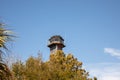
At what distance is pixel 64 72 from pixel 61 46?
35126 millimetres

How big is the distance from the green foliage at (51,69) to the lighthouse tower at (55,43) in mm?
26900

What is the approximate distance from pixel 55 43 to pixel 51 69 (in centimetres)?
3818

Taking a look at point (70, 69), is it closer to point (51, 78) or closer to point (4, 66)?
point (51, 78)

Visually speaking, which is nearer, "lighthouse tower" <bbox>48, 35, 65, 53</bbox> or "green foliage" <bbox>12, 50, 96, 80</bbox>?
"green foliage" <bbox>12, 50, 96, 80</bbox>

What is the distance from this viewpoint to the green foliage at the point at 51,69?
37188mm

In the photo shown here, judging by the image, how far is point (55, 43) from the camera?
79000mm

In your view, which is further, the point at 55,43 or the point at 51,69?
the point at 55,43

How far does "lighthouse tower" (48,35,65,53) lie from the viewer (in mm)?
77387

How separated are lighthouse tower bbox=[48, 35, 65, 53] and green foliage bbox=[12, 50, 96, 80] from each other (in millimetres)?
26900

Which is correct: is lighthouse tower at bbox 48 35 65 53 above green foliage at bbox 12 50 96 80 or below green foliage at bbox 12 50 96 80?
above

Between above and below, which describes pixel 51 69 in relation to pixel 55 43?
below

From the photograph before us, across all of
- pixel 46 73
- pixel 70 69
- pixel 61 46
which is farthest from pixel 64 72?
pixel 61 46

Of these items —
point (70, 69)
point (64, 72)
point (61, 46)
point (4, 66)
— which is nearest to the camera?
point (4, 66)

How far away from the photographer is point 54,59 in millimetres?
49000
